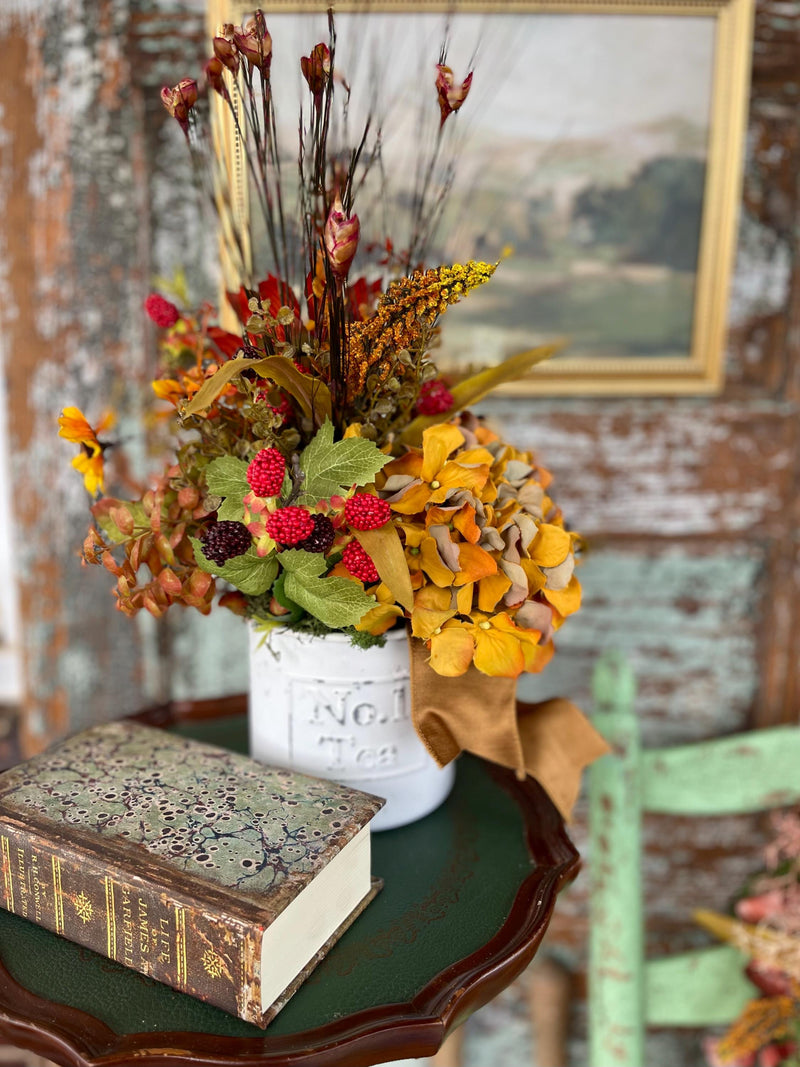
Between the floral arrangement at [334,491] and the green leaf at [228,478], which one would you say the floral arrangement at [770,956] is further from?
the green leaf at [228,478]

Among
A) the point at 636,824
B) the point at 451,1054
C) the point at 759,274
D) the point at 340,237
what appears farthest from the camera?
the point at 451,1054

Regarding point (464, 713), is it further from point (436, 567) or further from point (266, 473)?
point (266, 473)

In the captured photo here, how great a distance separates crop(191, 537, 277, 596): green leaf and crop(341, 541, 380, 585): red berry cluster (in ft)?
0.20

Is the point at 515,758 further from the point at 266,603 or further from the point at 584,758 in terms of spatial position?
the point at 266,603

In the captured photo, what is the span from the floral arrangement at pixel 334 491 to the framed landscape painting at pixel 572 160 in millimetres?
374

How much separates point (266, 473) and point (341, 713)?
0.23 m

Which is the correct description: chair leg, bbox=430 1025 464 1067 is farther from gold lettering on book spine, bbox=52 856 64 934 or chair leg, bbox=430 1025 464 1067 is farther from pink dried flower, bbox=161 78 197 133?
pink dried flower, bbox=161 78 197 133

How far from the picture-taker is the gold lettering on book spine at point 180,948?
1.78 feet

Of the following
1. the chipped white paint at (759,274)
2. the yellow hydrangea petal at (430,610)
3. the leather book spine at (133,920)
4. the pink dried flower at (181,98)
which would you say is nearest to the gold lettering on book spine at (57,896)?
the leather book spine at (133,920)

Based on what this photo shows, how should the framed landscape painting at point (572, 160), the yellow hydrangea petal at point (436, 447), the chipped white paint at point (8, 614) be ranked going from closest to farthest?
the yellow hydrangea petal at point (436, 447), the framed landscape painting at point (572, 160), the chipped white paint at point (8, 614)

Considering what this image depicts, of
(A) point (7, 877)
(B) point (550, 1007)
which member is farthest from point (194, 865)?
(B) point (550, 1007)

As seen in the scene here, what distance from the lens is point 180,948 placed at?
1.82ft

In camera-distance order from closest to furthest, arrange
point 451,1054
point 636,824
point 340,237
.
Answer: point 340,237 < point 636,824 < point 451,1054

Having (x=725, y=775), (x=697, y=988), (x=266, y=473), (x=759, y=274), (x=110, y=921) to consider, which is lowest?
(x=697, y=988)
